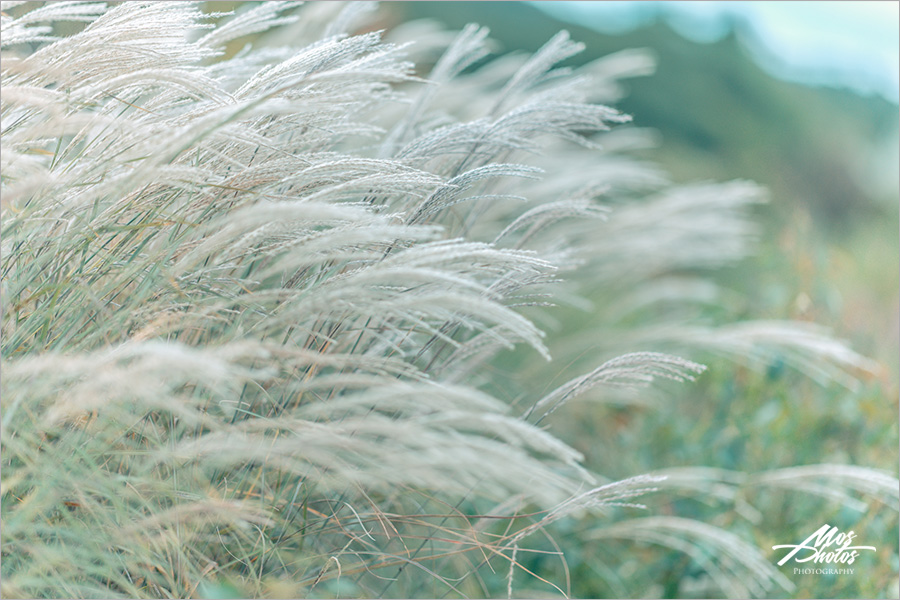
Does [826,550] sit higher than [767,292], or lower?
lower

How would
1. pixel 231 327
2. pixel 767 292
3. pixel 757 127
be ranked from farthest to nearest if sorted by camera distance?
pixel 757 127 → pixel 767 292 → pixel 231 327

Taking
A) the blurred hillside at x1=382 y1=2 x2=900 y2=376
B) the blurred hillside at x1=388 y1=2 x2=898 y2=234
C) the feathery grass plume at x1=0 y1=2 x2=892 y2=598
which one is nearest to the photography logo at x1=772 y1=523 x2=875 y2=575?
the feathery grass plume at x1=0 y1=2 x2=892 y2=598

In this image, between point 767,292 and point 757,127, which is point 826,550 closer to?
point 767,292

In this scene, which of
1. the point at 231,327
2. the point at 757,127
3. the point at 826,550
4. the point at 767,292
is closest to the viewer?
the point at 231,327

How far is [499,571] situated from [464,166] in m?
0.91

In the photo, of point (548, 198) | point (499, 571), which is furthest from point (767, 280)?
point (499, 571)

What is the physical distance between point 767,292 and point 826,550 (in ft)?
3.76

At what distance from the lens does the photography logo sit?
1388 millimetres

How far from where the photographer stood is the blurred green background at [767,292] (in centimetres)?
157
